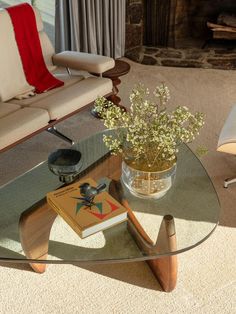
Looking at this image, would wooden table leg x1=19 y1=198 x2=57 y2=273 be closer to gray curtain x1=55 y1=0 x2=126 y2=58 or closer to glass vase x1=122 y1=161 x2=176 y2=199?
glass vase x1=122 y1=161 x2=176 y2=199

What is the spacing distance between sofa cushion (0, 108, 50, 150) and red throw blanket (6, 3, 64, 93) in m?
0.42

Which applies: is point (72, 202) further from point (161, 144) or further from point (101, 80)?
point (101, 80)

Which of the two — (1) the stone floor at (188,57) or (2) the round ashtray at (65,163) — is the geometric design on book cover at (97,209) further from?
(1) the stone floor at (188,57)

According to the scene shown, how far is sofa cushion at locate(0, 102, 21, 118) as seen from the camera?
280 centimetres

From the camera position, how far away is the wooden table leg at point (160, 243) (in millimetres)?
1746

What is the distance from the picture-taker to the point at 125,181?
6.74ft

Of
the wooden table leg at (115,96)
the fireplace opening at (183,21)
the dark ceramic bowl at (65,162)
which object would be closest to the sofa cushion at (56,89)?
the wooden table leg at (115,96)

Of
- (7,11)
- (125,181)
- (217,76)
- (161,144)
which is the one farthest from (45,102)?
Answer: (217,76)

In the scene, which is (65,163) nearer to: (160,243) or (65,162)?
(65,162)

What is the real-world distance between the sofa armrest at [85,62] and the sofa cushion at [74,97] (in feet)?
0.27

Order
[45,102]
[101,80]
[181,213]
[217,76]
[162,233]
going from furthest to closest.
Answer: [217,76] < [101,80] < [45,102] < [181,213] < [162,233]

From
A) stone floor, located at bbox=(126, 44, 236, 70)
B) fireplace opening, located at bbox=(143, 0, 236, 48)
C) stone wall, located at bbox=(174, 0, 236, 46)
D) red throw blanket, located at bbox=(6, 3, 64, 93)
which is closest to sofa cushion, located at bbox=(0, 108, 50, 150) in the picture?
red throw blanket, located at bbox=(6, 3, 64, 93)

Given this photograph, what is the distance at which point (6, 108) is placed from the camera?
2.87 m

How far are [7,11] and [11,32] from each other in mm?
153
